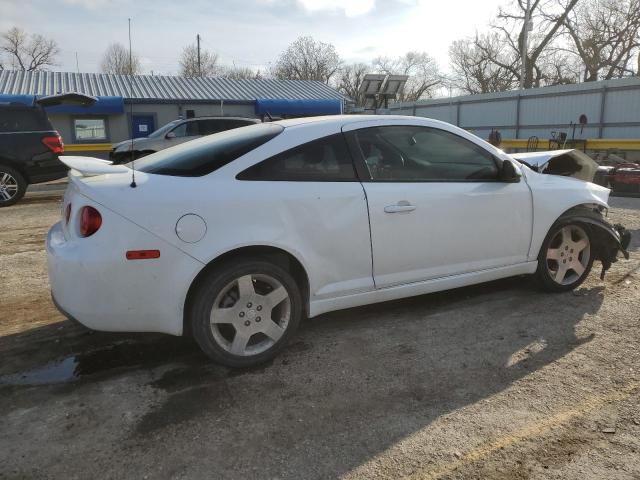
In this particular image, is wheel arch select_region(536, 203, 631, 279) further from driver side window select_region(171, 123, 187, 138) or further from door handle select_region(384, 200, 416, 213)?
Result: driver side window select_region(171, 123, 187, 138)

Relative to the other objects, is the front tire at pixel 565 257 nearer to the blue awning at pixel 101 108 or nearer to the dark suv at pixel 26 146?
the dark suv at pixel 26 146

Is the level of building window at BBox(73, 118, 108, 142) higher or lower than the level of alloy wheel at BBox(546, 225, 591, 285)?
higher

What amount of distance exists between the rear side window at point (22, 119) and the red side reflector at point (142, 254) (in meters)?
8.57

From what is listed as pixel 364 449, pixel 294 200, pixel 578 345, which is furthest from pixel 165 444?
pixel 578 345

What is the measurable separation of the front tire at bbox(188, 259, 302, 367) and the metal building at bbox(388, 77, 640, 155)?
17.1 meters

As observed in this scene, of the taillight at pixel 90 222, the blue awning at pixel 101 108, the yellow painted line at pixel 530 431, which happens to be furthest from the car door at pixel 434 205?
the blue awning at pixel 101 108

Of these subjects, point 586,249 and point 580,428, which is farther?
Result: point 586,249

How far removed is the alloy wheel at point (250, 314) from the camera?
3.16 metres

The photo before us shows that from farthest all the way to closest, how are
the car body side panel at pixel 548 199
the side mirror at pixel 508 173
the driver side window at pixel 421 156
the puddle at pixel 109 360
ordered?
the car body side panel at pixel 548 199, the side mirror at pixel 508 173, the driver side window at pixel 421 156, the puddle at pixel 109 360

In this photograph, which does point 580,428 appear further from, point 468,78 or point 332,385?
point 468,78

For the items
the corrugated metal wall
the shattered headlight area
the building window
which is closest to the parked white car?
the shattered headlight area

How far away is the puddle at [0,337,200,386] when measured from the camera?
3201 millimetres

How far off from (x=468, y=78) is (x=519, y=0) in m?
14.4

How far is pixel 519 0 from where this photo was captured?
125ft
